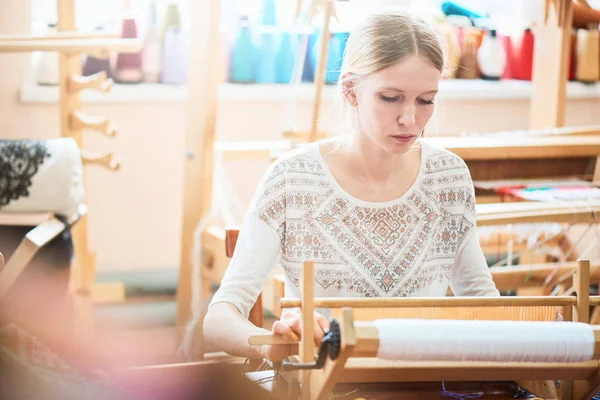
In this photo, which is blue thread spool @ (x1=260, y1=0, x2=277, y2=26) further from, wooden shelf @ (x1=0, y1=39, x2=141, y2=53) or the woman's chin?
the woman's chin

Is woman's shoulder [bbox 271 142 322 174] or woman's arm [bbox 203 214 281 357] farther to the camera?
woman's shoulder [bbox 271 142 322 174]

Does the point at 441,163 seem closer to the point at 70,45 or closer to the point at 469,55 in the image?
the point at 70,45

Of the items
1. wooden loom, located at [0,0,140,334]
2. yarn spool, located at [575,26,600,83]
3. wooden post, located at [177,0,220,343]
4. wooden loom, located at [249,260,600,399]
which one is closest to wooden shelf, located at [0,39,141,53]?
wooden loom, located at [0,0,140,334]

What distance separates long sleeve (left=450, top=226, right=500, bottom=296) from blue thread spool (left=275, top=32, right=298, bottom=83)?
2.19 metres

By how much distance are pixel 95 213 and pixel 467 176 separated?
2.17 metres

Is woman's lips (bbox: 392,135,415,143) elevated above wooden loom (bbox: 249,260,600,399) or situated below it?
above

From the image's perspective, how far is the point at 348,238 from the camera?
4.61ft

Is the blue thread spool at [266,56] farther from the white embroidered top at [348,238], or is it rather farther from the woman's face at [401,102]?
the woman's face at [401,102]

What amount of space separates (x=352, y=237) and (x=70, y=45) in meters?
1.36

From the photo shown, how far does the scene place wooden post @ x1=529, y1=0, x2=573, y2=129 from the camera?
2670 mm

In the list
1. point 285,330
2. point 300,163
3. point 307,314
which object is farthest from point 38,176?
point 307,314

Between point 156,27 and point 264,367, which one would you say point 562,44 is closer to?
point 156,27

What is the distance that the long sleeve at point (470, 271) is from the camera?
143 centimetres

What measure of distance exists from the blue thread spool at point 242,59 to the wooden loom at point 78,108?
2.80ft
